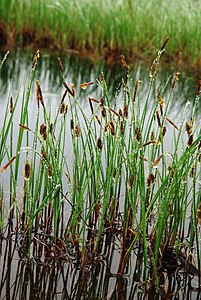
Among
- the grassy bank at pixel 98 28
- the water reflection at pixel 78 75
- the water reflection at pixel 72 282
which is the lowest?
the water reflection at pixel 72 282

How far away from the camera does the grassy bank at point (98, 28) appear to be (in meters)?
6.11

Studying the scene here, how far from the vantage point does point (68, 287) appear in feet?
5.86

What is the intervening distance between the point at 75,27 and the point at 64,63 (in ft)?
2.53

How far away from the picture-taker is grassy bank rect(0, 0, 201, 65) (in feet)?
20.1

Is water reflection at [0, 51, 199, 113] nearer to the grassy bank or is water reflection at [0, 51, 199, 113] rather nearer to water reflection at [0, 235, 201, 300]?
the grassy bank

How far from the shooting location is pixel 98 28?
614 centimetres

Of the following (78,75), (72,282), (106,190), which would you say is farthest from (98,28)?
(72,282)

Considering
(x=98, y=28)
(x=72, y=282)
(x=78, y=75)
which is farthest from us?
(x=98, y=28)

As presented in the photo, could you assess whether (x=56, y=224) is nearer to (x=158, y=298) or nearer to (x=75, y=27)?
(x=158, y=298)

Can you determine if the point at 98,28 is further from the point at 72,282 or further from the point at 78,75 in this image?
the point at 72,282

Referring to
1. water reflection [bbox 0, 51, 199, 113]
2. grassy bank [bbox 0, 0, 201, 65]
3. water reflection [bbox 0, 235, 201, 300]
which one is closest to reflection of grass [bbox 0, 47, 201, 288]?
water reflection [bbox 0, 235, 201, 300]

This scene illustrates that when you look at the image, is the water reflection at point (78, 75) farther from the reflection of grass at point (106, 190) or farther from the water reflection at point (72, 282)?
the water reflection at point (72, 282)

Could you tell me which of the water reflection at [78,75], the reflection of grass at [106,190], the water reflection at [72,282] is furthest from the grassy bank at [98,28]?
the water reflection at [72,282]

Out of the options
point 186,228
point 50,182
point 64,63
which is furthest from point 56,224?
point 64,63
